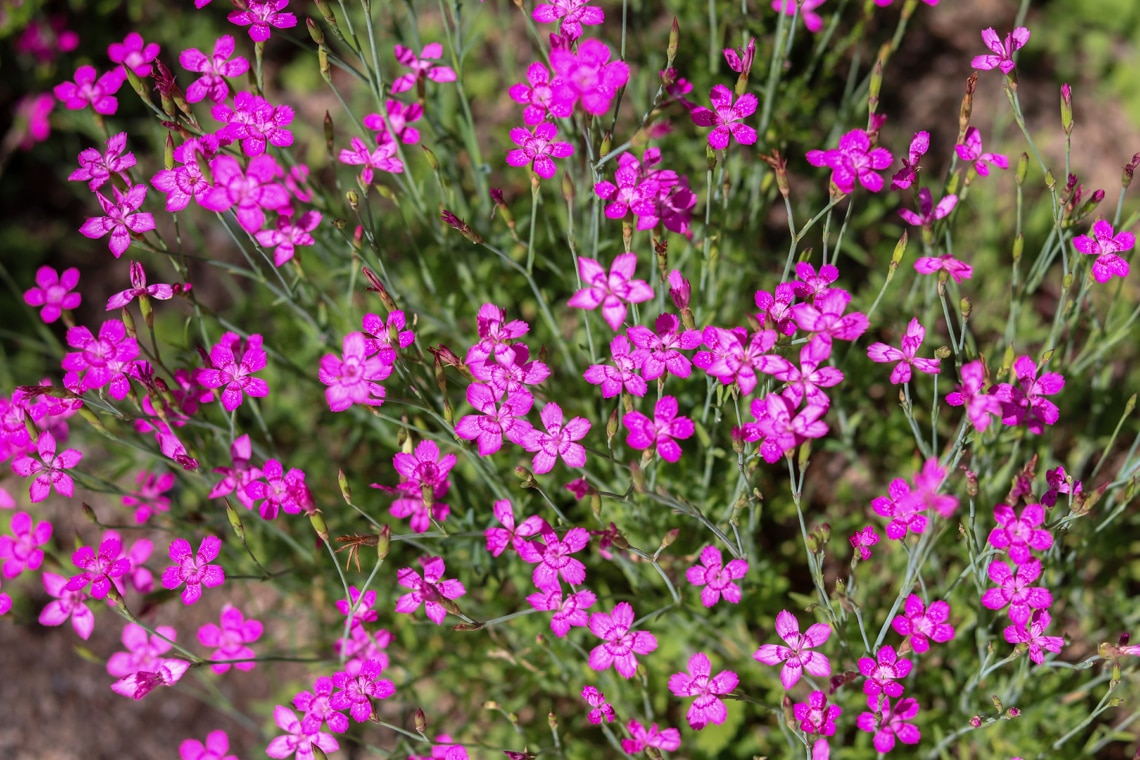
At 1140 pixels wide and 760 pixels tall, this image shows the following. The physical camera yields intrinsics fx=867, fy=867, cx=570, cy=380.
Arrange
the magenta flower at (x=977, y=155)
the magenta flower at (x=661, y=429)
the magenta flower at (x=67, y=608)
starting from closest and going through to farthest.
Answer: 1. the magenta flower at (x=661, y=429)
2. the magenta flower at (x=977, y=155)
3. the magenta flower at (x=67, y=608)

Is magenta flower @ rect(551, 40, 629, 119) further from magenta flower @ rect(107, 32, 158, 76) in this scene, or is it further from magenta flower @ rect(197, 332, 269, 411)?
magenta flower @ rect(107, 32, 158, 76)

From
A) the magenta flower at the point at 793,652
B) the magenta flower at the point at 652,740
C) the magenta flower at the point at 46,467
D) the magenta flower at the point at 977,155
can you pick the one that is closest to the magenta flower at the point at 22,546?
the magenta flower at the point at 46,467

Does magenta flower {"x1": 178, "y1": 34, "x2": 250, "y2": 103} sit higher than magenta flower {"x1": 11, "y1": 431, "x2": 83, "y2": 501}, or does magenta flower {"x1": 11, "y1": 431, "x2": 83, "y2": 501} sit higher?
magenta flower {"x1": 178, "y1": 34, "x2": 250, "y2": 103}

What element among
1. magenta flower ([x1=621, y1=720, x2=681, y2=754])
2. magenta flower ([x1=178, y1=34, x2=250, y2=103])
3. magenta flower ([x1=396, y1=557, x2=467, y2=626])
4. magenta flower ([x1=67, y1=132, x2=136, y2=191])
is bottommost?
magenta flower ([x1=621, y1=720, x2=681, y2=754])

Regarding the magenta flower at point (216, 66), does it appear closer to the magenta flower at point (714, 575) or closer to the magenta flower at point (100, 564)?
the magenta flower at point (100, 564)

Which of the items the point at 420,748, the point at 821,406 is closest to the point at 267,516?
the point at 420,748

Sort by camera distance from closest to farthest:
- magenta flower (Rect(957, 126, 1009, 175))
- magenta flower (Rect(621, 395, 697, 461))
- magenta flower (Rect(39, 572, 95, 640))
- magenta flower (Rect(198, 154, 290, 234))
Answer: magenta flower (Rect(198, 154, 290, 234))
magenta flower (Rect(621, 395, 697, 461))
magenta flower (Rect(957, 126, 1009, 175))
magenta flower (Rect(39, 572, 95, 640))

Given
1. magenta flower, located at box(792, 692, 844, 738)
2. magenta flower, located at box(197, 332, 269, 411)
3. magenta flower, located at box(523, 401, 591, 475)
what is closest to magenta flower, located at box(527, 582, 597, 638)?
magenta flower, located at box(523, 401, 591, 475)
